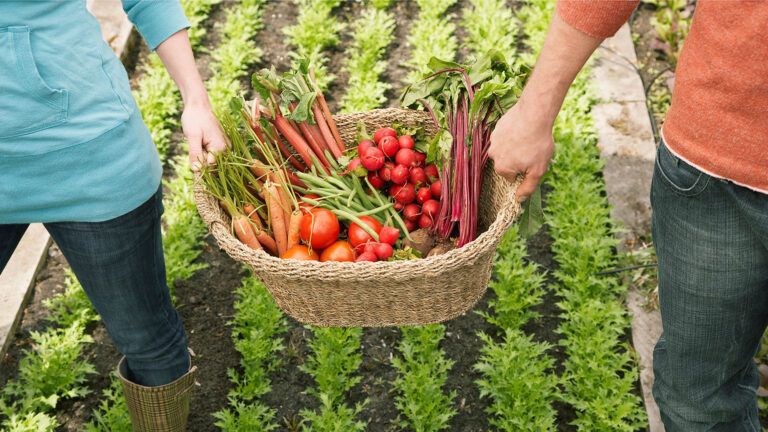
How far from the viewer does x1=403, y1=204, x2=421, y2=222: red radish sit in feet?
8.29

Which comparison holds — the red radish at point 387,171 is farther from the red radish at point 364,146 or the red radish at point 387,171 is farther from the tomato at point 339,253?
the tomato at point 339,253

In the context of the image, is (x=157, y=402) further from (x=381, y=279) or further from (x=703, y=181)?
(x=703, y=181)

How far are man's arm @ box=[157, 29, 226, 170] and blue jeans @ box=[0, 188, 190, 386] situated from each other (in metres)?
0.19

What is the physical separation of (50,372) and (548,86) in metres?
2.21

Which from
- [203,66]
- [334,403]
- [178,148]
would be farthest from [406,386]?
[203,66]

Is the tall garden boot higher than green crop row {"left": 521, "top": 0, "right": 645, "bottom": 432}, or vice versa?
the tall garden boot

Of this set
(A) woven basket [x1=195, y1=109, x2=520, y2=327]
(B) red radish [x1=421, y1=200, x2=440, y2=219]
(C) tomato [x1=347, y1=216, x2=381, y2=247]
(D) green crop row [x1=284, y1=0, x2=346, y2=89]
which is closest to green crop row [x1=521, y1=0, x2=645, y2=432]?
(A) woven basket [x1=195, y1=109, x2=520, y2=327]

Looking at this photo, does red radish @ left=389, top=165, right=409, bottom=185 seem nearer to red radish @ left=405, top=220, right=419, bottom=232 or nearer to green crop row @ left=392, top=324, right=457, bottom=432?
red radish @ left=405, top=220, right=419, bottom=232

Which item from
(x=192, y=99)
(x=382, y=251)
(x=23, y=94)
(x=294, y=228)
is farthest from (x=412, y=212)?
(x=23, y=94)

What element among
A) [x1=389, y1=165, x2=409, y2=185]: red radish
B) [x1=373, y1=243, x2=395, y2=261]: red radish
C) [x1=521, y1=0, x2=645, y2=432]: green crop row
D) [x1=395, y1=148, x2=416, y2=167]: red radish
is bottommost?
[x1=521, y1=0, x2=645, y2=432]: green crop row

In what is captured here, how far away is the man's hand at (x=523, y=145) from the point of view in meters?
1.78

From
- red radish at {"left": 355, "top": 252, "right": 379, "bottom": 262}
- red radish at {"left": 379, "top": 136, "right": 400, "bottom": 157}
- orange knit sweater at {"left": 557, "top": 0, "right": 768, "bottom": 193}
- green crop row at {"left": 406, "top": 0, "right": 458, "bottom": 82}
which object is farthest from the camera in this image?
green crop row at {"left": 406, "top": 0, "right": 458, "bottom": 82}

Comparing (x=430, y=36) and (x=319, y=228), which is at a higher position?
(x=319, y=228)

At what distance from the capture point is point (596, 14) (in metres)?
1.54
